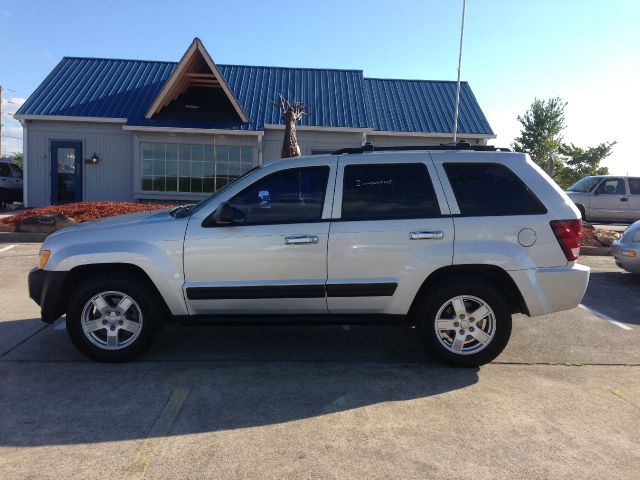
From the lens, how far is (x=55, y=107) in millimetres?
16984

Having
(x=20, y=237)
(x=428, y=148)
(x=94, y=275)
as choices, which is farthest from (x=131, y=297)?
(x=20, y=237)

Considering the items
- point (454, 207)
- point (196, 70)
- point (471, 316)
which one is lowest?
point (471, 316)

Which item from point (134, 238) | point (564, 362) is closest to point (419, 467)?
point (564, 362)

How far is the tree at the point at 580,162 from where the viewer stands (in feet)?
153

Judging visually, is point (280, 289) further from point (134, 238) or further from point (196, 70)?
point (196, 70)

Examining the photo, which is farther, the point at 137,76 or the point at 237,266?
the point at 137,76

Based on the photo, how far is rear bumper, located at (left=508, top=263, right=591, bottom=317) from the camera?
4.44 metres

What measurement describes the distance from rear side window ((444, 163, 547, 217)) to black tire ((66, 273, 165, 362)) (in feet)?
9.46

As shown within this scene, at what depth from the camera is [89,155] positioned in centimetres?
1742

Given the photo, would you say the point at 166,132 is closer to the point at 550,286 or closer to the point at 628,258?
the point at 628,258

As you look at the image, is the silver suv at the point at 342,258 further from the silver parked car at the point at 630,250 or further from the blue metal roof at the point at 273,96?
the blue metal roof at the point at 273,96

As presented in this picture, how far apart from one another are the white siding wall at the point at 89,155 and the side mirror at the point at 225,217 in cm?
1435

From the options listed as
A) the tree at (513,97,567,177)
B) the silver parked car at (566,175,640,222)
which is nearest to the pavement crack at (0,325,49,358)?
the silver parked car at (566,175,640,222)

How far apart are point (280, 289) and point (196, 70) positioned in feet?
45.4
